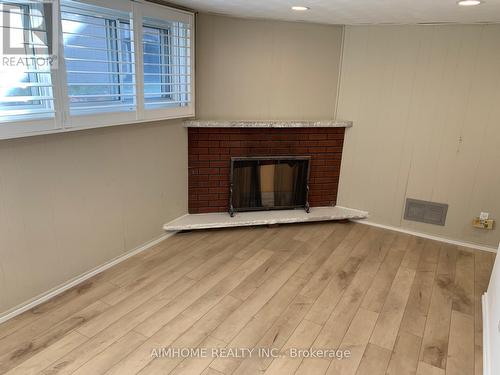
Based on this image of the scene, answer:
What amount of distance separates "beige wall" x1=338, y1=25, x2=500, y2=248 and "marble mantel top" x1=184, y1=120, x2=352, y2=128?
0.20 metres

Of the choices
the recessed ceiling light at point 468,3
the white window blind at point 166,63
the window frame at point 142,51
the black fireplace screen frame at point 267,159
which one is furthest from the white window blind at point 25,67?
the recessed ceiling light at point 468,3

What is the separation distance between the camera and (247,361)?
1.99 metres

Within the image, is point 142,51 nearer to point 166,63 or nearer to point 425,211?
point 166,63

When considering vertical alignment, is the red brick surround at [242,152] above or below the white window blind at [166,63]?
below

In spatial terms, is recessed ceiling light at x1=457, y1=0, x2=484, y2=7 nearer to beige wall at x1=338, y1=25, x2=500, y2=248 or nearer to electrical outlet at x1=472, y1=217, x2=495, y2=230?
beige wall at x1=338, y1=25, x2=500, y2=248

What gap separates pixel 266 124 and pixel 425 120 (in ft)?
4.97

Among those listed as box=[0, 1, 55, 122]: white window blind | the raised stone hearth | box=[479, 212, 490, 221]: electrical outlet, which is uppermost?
box=[0, 1, 55, 122]: white window blind

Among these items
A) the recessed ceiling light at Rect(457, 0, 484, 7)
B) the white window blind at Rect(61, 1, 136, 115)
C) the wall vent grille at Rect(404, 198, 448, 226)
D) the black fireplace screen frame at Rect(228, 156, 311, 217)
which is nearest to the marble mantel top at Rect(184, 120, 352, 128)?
the black fireplace screen frame at Rect(228, 156, 311, 217)

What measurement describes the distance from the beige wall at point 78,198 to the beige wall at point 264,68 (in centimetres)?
54

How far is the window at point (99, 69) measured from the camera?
198 centimetres

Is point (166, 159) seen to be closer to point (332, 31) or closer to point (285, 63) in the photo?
point (285, 63)

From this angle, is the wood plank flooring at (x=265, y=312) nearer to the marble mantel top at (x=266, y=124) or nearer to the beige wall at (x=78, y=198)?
the beige wall at (x=78, y=198)

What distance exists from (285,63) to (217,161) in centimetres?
118

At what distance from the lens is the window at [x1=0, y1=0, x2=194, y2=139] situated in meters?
1.98
